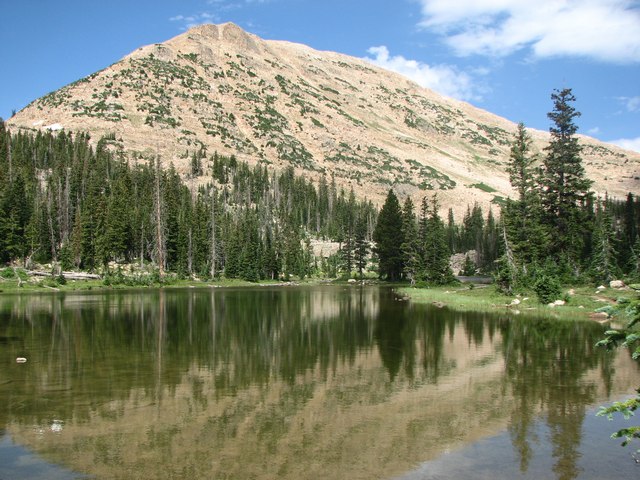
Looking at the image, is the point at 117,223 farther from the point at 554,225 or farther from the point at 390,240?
the point at 554,225

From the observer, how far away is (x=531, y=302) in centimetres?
4722

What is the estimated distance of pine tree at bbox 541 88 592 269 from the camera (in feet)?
201

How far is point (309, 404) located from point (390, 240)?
292ft

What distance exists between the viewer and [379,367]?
22.1 metres

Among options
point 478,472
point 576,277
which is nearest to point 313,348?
point 478,472

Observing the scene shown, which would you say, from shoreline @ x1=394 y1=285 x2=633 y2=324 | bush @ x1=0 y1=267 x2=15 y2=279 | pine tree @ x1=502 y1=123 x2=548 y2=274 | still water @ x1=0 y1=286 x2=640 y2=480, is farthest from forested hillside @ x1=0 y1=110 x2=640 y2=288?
still water @ x1=0 y1=286 x2=640 y2=480

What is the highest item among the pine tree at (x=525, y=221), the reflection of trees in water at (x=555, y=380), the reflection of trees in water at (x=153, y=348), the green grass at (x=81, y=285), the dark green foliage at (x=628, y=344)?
the pine tree at (x=525, y=221)

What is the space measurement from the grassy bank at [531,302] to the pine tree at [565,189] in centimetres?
1160

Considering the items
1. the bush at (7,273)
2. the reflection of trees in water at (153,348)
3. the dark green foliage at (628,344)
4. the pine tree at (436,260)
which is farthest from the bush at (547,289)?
the bush at (7,273)

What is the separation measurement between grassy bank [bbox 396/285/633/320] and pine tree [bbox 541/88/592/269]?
457 inches

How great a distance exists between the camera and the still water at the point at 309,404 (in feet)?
37.7

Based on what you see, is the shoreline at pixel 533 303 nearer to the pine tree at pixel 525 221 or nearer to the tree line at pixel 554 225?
the tree line at pixel 554 225

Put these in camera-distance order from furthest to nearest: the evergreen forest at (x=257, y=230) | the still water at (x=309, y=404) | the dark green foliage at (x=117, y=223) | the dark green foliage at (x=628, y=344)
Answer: the dark green foliage at (x=117, y=223), the evergreen forest at (x=257, y=230), the still water at (x=309, y=404), the dark green foliage at (x=628, y=344)

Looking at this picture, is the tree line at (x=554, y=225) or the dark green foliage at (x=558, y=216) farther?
the dark green foliage at (x=558, y=216)
